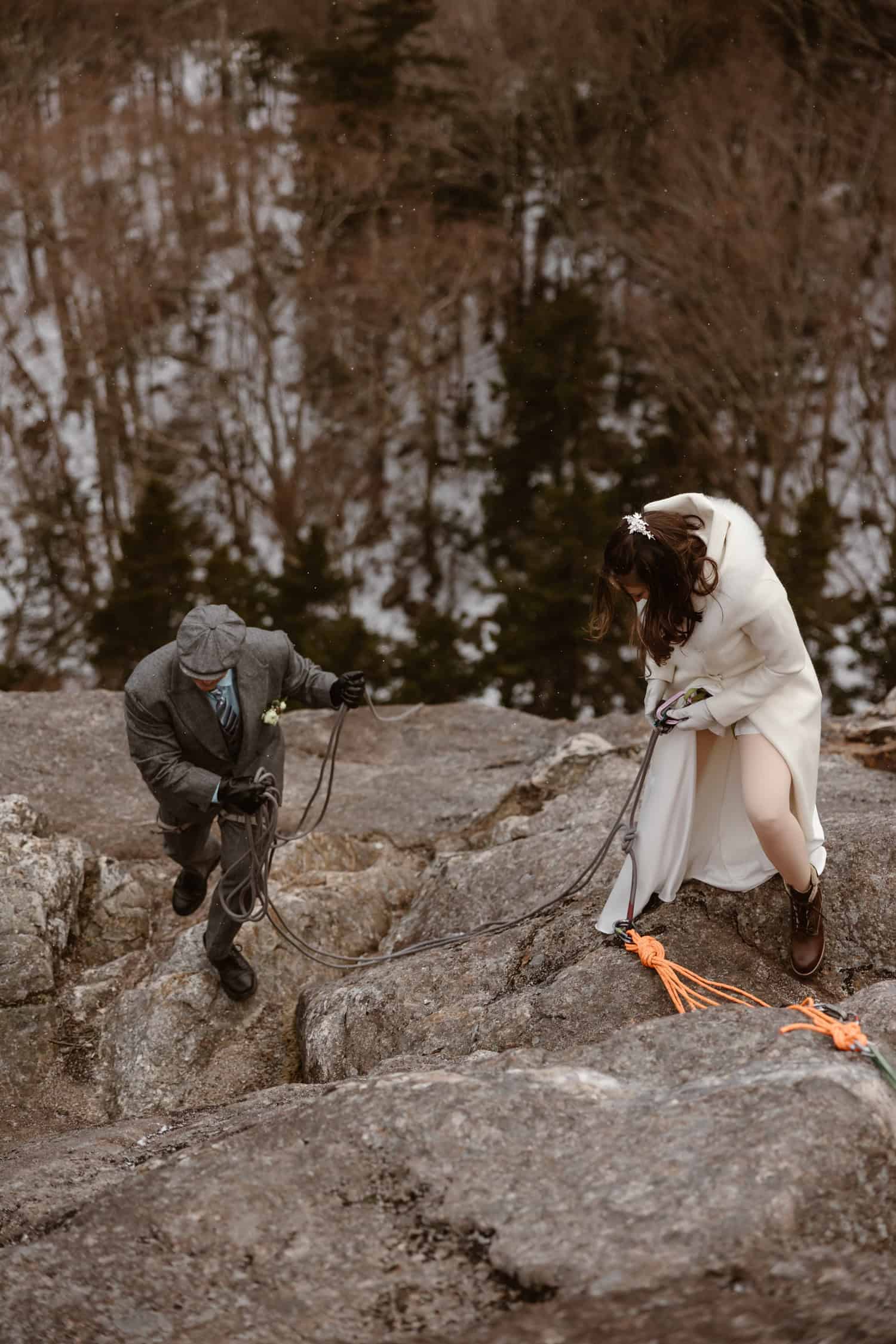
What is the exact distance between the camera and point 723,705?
3.81 m

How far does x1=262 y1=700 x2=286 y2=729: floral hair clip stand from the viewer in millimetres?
4715

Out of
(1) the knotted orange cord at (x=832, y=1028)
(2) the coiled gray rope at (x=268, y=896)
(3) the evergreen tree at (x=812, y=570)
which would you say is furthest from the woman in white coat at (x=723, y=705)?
(3) the evergreen tree at (x=812, y=570)

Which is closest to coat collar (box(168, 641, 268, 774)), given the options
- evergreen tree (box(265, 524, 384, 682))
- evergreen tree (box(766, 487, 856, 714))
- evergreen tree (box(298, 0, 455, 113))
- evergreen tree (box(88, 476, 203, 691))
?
evergreen tree (box(265, 524, 384, 682))

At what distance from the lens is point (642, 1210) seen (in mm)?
2473

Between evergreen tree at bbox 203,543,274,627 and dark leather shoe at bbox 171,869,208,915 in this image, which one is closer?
dark leather shoe at bbox 171,869,208,915

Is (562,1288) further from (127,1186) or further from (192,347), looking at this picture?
(192,347)

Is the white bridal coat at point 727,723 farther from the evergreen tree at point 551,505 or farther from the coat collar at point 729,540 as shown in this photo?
the evergreen tree at point 551,505

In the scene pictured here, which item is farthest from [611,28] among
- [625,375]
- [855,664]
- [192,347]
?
[855,664]

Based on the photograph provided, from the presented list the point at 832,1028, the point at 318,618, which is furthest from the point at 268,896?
the point at 318,618

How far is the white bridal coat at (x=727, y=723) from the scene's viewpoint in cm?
369

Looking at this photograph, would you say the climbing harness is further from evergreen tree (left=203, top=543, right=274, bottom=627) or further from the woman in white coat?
evergreen tree (left=203, top=543, right=274, bottom=627)

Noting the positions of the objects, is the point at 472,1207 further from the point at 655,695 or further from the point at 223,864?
the point at 223,864

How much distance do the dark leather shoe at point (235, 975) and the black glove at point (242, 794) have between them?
85 centimetres

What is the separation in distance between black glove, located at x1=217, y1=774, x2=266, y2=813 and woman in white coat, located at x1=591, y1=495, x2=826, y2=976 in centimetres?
152
